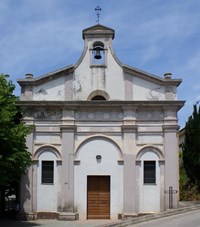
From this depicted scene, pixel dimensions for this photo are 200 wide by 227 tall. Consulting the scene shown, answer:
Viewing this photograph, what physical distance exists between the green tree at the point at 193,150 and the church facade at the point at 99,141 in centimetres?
495

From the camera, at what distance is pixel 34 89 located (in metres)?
24.2

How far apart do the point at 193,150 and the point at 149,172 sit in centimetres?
569

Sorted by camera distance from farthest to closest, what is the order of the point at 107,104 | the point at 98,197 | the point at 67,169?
1. the point at 107,104
2. the point at 98,197
3. the point at 67,169

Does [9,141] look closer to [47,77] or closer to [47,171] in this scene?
[47,171]

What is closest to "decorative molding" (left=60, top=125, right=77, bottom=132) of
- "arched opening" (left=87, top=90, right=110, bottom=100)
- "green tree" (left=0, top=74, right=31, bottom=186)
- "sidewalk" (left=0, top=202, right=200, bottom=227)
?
"arched opening" (left=87, top=90, right=110, bottom=100)

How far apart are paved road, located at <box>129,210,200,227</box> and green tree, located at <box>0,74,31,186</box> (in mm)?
6166

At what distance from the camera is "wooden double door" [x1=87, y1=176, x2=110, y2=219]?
23.2 meters

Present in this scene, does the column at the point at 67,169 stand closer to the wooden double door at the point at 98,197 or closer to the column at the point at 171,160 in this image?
the wooden double door at the point at 98,197

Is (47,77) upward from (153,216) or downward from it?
upward

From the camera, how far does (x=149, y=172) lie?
23453 mm

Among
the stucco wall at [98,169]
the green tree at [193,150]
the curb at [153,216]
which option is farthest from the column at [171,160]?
the green tree at [193,150]

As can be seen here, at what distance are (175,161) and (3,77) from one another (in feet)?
33.2

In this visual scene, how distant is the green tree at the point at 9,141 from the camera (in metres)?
19.0

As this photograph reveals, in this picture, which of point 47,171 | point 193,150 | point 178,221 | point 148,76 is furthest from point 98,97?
point 178,221
